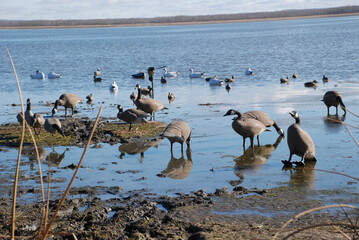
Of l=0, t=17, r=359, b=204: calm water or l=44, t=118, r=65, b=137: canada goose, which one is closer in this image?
l=0, t=17, r=359, b=204: calm water

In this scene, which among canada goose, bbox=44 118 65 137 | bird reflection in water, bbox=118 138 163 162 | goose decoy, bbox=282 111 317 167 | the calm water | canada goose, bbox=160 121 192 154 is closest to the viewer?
the calm water

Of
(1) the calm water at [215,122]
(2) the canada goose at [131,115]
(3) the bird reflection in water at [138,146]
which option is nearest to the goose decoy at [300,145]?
(1) the calm water at [215,122]

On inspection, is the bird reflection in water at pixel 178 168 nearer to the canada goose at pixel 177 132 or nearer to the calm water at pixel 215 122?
the calm water at pixel 215 122

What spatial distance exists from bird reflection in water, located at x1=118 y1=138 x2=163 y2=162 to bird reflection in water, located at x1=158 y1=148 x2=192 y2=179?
3.35 ft

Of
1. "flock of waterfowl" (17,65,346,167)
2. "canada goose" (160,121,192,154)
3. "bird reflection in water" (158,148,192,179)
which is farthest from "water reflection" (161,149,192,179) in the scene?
"flock of waterfowl" (17,65,346,167)

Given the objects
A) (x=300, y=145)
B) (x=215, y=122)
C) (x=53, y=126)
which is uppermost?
(x=300, y=145)

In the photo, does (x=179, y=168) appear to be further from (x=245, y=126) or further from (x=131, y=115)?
(x=131, y=115)

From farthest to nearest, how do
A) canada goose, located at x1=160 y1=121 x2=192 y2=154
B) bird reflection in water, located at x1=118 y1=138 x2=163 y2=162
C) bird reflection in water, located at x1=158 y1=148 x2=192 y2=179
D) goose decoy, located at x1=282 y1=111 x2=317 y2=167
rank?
bird reflection in water, located at x1=118 y1=138 x2=163 y2=162 → canada goose, located at x1=160 y1=121 x2=192 y2=154 → goose decoy, located at x1=282 y1=111 x2=317 y2=167 → bird reflection in water, located at x1=158 y1=148 x2=192 y2=179

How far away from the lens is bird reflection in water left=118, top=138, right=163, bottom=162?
12430mm

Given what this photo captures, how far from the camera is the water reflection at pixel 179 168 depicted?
1023 cm

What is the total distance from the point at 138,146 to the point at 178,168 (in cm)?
250

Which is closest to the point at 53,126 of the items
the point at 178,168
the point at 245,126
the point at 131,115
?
the point at 131,115

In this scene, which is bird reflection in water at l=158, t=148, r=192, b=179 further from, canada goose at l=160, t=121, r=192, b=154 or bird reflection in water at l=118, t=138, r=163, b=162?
bird reflection in water at l=118, t=138, r=163, b=162

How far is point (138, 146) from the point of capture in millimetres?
13023
